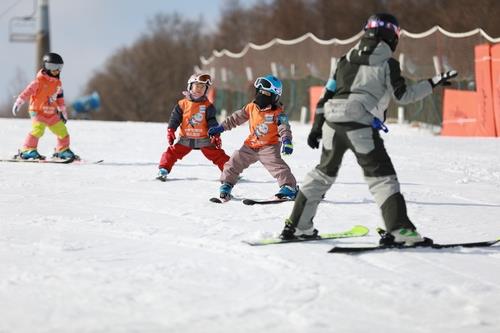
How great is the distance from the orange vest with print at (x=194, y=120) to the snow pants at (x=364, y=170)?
4.06m

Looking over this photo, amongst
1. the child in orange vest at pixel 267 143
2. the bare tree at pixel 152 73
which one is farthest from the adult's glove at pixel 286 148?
the bare tree at pixel 152 73

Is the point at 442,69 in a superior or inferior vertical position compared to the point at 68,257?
superior

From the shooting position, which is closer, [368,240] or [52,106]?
[368,240]

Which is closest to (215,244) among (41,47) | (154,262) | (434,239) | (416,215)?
(154,262)

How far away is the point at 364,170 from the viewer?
20.9ft

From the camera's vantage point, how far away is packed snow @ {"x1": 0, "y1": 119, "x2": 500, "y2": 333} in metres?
4.51

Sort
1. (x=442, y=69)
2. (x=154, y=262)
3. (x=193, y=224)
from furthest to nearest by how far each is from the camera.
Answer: (x=442, y=69) < (x=193, y=224) < (x=154, y=262)

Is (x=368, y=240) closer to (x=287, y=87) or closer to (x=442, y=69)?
(x=442, y=69)

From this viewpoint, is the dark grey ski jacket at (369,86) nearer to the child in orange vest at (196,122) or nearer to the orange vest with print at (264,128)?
the orange vest with print at (264,128)

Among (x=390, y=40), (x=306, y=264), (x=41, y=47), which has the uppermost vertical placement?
(x=41, y=47)

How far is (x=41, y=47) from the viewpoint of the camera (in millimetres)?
42531

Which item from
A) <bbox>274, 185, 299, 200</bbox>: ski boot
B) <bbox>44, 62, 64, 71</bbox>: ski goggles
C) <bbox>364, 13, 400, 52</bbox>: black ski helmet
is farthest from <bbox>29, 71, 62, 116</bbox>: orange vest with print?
<bbox>364, 13, 400, 52</bbox>: black ski helmet

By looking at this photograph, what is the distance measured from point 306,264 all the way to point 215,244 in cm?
93

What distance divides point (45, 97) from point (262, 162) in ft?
16.3
